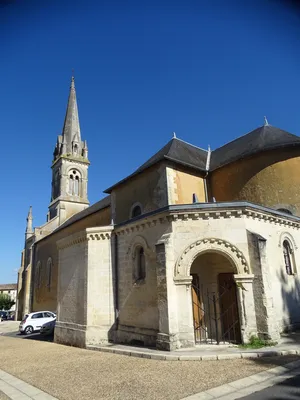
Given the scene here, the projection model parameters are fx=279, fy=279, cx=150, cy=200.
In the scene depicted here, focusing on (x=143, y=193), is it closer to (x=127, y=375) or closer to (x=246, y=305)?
(x=246, y=305)

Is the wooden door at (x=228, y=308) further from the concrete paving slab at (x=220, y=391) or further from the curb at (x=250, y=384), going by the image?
the concrete paving slab at (x=220, y=391)

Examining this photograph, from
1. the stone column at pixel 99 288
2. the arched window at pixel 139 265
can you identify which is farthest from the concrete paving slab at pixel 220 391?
the stone column at pixel 99 288

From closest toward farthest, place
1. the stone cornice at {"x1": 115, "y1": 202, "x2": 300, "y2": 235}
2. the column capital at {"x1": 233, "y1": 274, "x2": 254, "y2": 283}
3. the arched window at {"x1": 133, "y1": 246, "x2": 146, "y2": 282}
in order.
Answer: the column capital at {"x1": 233, "y1": 274, "x2": 254, "y2": 283}, the stone cornice at {"x1": 115, "y1": 202, "x2": 300, "y2": 235}, the arched window at {"x1": 133, "y1": 246, "x2": 146, "y2": 282}


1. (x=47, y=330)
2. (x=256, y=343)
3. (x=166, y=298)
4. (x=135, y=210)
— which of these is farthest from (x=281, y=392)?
(x=47, y=330)

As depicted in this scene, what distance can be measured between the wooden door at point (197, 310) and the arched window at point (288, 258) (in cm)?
378

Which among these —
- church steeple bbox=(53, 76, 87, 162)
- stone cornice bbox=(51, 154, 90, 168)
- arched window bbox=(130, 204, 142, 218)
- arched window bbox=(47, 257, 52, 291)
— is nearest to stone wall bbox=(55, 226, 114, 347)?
arched window bbox=(130, 204, 142, 218)

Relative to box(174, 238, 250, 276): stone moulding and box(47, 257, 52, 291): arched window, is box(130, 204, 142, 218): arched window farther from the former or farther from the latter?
box(47, 257, 52, 291): arched window

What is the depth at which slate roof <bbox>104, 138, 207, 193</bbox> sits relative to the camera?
1385cm

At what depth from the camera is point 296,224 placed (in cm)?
1196

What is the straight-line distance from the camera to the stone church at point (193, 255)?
9000mm

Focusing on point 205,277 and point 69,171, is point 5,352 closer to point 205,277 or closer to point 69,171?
point 205,277

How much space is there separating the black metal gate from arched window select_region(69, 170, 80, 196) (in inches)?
1119

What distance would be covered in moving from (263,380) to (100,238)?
325 inches

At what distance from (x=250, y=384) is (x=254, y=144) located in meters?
11.5
